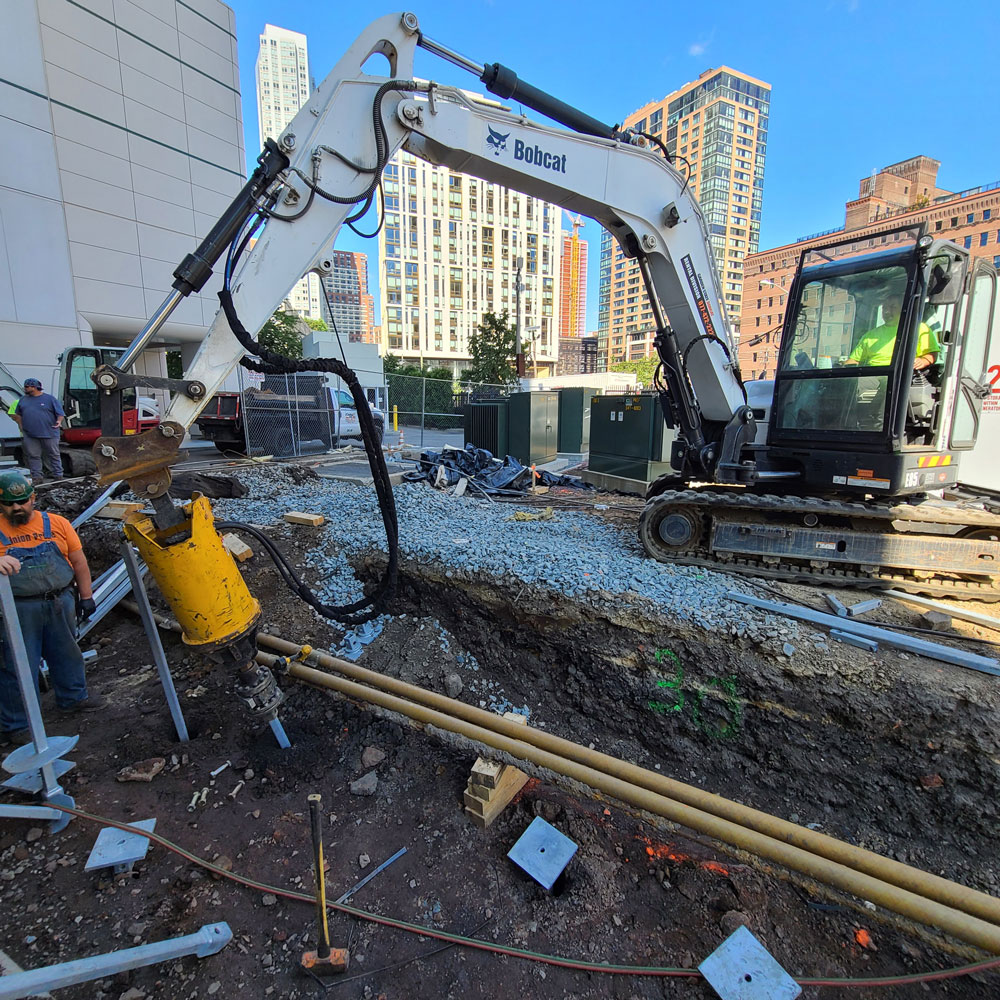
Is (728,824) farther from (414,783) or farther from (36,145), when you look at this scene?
(36,145)

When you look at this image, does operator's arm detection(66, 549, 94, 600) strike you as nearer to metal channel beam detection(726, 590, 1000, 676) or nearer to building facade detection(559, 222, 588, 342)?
metal channel beam detection(726, 590, 1000, 676)

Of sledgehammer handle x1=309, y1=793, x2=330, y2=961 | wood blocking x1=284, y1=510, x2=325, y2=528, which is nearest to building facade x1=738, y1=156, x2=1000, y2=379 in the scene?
wood blocking x1=284, y1=510, x2=325, y2=528

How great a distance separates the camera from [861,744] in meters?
→ 3.41

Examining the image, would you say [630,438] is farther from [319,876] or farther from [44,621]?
[319,876]

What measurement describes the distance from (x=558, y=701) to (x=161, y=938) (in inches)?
106

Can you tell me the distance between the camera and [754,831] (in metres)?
2.24

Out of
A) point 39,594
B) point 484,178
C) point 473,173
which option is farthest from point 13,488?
point 484,178

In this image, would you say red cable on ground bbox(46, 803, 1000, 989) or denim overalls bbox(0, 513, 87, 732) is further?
denim overalls bbox(0, 513, 87, 732)

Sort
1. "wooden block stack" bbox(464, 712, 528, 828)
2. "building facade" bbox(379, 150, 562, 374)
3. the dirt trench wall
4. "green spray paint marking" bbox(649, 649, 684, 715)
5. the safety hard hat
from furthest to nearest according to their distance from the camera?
1. "building facade" bbox(379, 150, 562, 374)
2. "green spray paint marking" bbox(649, 649, 684, 715)
3. the safety hard hat
4. the dirt trench wall
5. "wooden block stack" bbox(464, 712, 528, 828)

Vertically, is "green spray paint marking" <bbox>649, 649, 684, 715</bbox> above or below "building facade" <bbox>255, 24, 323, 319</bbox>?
below

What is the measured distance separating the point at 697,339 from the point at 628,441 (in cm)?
536

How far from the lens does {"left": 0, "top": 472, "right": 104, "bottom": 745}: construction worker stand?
3.40m

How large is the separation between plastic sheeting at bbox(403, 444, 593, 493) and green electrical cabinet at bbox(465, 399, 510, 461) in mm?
2202

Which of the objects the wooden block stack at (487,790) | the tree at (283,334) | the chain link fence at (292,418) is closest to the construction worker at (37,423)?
the chain link fence at (292,418)
